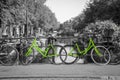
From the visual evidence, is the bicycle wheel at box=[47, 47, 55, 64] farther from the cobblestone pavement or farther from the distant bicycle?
the distant bicycle

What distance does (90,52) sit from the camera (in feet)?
34.1

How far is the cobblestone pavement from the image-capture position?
7359 mm

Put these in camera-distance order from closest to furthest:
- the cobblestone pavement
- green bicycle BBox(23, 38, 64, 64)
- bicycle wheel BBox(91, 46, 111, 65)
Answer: the cobblestone pavement
bicycle wheel BBox(91, 46, 111, 65)
green bicycle BBox(23, 38, 64, 64)

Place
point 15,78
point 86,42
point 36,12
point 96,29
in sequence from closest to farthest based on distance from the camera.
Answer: point 15,78
point 86,42
point 96,29
point 36,12

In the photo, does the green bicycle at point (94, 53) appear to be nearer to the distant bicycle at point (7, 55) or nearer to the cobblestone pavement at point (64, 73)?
the cobblestone pavement at point (64, 73)

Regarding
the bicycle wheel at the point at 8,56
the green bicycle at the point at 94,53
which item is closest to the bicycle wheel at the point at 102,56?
the green bicycle at the point at 94,53

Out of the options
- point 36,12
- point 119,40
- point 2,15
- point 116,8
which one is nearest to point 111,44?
point 119,40

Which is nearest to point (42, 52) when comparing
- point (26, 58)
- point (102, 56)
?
point (26, 58)

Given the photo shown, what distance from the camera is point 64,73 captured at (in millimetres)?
8094

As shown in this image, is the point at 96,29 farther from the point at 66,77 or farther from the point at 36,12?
the point at 36,12

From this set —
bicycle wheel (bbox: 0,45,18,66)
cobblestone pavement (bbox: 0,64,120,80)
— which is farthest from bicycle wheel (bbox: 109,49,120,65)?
bicycle wheel (bbox: 0,45,18,66)

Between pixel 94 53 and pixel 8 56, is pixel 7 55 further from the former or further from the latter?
pixel 94 53

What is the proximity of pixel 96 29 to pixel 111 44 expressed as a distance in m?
12.1

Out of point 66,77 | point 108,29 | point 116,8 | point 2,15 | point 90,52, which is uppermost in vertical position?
point 116,8
